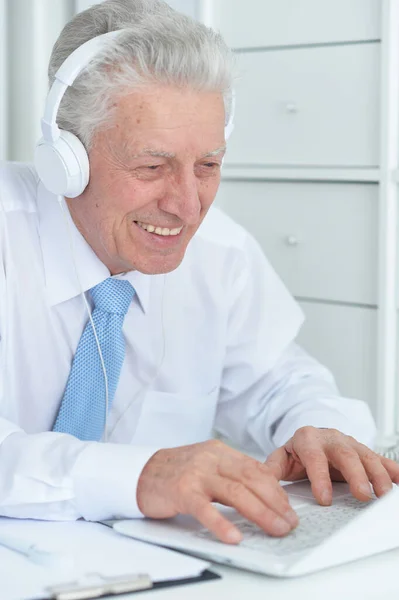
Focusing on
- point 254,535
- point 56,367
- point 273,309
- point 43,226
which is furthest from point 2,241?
point 254,535

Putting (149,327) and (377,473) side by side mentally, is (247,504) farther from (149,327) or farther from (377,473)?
(149,327)

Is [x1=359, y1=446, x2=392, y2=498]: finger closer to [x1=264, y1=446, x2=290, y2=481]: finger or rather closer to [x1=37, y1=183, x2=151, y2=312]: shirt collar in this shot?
[x1=264, y1=446, x2=290, y2=481]: finger

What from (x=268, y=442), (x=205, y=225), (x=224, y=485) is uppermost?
(x=205, y=225)

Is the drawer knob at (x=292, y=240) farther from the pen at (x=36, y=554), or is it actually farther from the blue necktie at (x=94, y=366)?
the pen at (x=36, y=554)

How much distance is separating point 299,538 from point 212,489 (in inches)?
3.7

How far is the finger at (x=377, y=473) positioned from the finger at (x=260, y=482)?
0.13 metres

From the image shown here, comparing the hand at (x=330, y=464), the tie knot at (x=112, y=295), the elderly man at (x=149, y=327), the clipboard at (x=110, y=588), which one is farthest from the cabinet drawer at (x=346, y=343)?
the clipboard at (x=110, y=588)

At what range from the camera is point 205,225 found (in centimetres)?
144

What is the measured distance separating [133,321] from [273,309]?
226mm

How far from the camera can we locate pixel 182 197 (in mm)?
1144

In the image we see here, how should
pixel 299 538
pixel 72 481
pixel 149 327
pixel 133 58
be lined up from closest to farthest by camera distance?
pixel 299 538, pixel 72 481, pixel 133 58, pixel 149 327

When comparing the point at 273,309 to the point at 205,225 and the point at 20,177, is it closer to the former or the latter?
the point at 205,225

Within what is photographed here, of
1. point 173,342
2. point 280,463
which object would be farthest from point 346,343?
point 280,463

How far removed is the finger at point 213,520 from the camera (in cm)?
83
